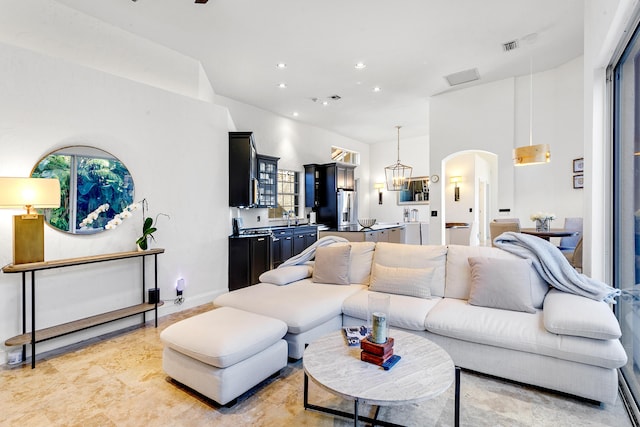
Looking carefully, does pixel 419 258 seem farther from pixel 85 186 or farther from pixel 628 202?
pixel 85 186

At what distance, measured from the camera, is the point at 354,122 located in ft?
25.8

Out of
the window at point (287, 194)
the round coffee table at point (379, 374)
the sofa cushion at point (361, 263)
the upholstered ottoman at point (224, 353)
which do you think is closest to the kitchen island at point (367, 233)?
the window at point (287, 194)

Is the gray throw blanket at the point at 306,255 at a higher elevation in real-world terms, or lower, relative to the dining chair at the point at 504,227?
lower

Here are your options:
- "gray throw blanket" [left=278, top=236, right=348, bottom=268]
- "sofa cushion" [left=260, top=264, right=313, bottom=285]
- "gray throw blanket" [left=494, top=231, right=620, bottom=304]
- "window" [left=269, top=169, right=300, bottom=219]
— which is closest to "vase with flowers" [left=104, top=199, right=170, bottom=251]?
"sofa cushion" [left=260, top=264, right=313, bottom=285]

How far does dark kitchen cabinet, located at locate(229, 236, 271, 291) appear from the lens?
15.8 ft

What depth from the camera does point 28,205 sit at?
2.55m

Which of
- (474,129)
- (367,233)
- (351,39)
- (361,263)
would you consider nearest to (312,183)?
(367,233)

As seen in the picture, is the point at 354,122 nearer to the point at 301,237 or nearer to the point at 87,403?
the point at 301,237

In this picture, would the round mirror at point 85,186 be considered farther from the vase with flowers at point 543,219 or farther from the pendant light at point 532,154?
the vase with flowers at point 543,219

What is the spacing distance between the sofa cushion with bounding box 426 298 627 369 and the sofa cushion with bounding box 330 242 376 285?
37.0 inches

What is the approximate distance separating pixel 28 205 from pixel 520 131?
6.69m

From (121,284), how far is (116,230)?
61cm

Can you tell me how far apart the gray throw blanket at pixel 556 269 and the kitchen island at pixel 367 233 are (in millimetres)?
2958

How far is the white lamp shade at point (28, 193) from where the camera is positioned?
2436 mm
